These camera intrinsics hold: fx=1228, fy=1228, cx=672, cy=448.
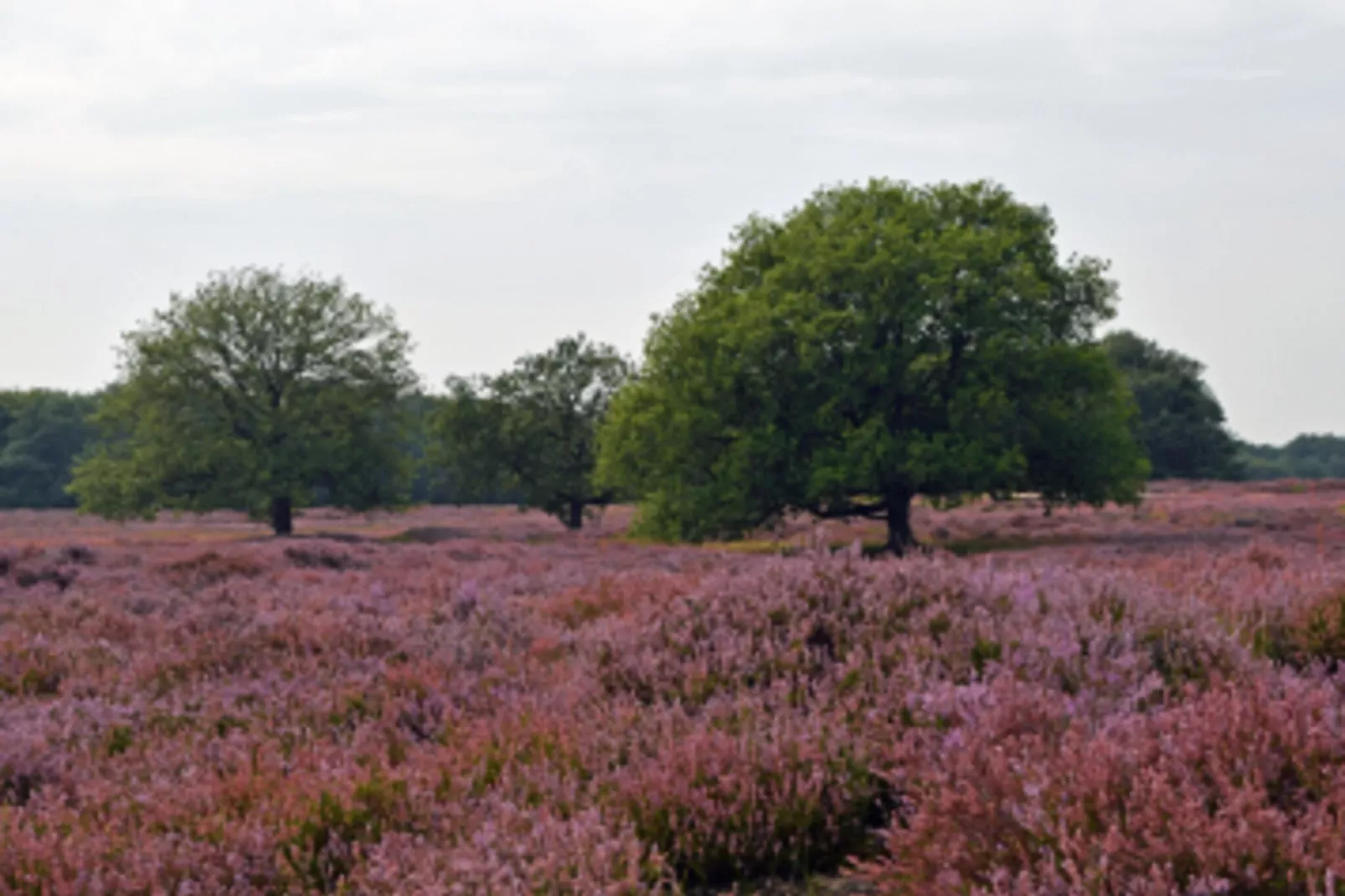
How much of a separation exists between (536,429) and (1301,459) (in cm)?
11170

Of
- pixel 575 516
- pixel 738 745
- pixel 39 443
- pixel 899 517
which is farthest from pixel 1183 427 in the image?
pixel 738 745

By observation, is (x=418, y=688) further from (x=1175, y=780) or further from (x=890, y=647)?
(x=1175, y=780)

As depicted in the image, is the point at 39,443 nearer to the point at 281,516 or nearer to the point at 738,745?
the point at 281,516

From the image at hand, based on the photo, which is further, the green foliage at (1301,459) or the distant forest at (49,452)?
the green foliage at (1301,459)

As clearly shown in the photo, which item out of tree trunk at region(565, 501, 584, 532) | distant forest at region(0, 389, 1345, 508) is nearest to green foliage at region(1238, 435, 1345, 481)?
distant forest at region(0, 389, 1345, 508)

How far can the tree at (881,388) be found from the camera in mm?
24656

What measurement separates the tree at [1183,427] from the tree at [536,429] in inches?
1582

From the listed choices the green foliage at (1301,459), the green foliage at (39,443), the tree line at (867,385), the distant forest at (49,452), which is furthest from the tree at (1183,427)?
the green foliage at (39,443)

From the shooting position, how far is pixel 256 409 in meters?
39.3

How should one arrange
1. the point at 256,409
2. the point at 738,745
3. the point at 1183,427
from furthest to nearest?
the point at 1183,427
the point at 256,409
the point at 738,745

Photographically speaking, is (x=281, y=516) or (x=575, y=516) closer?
(x=281, y=516)

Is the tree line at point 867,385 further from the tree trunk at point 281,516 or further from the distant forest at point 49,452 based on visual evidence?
the distant forest at point 49,452

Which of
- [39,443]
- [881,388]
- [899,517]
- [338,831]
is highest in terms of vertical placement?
[39,443]

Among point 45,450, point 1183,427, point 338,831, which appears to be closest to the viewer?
point 338,831
